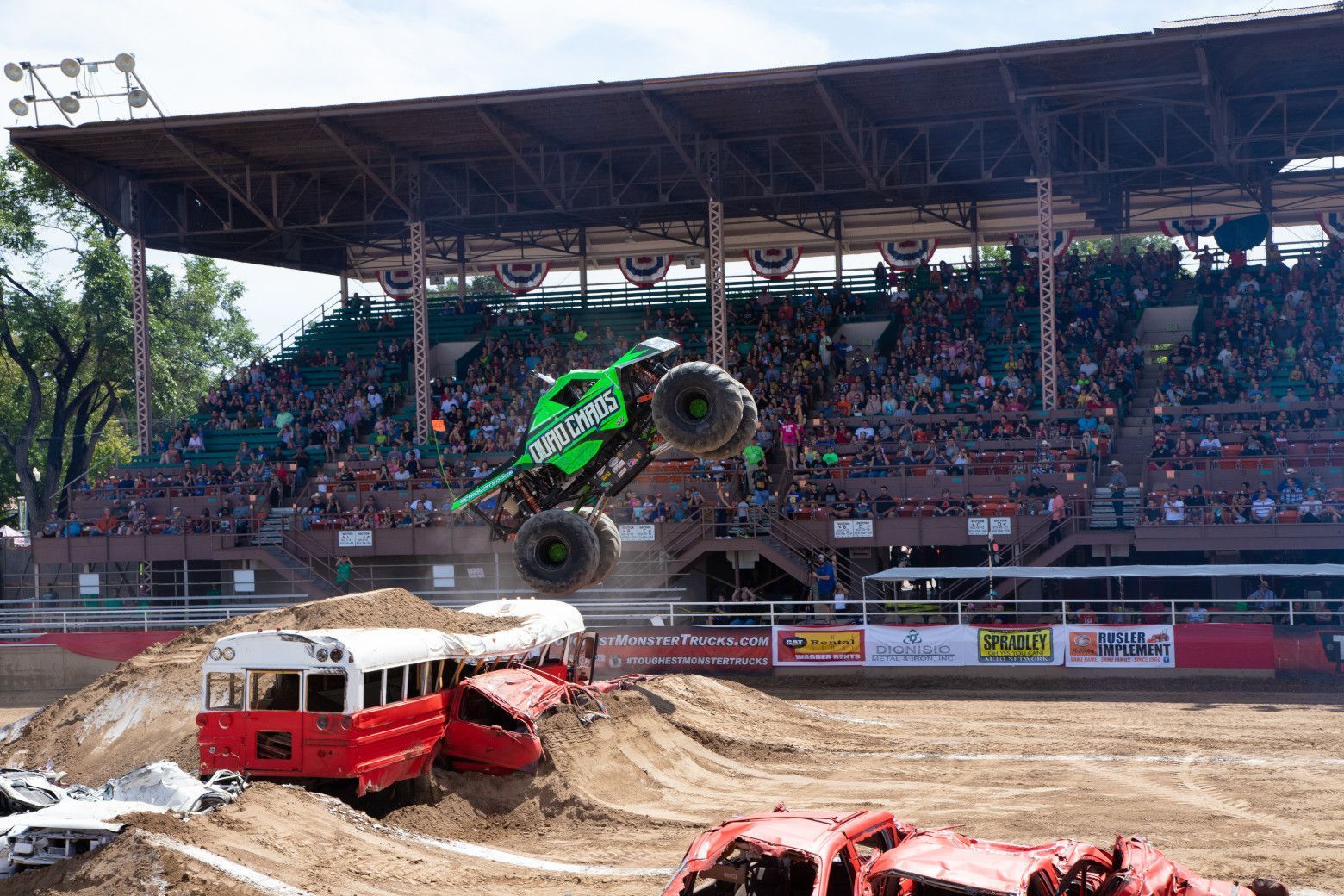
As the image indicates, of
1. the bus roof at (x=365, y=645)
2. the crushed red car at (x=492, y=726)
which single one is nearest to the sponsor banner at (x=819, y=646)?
the bus roof at (x=365, y=645)

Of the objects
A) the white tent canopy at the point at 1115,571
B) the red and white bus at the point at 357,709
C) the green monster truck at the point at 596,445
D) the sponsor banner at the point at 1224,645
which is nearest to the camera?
the red and white bus at the point at 357,709

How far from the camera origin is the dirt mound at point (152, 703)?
19.9 meters

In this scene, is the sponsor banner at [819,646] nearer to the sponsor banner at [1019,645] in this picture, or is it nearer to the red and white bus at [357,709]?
the sponsor banner at [1019,645]

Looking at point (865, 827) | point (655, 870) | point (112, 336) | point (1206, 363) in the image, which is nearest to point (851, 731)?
point (655, 870)

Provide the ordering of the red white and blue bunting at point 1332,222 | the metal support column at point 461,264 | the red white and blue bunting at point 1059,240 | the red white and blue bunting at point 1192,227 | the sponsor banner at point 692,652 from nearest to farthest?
the sponsor banner at point 692,652 < the red white and blue bunting at point 1332,222 < the red white and blue bunting at point 1192,227 < the red white and blue bunting at point 1059,240 < the metal support column at point 461,264

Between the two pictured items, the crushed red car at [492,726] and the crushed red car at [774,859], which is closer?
the crushed red car at [774,859]

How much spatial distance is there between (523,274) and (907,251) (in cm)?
1350

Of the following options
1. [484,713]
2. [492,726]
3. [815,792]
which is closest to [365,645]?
[492,726]

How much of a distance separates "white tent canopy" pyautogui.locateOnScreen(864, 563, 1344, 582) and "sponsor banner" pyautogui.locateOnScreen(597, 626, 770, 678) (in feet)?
10.00

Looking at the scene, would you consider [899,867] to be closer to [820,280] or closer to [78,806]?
[78,806]

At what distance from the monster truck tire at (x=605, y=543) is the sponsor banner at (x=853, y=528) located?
37.7 ft

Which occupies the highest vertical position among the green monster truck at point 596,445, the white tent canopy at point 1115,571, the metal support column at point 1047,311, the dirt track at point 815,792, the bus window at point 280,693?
the metal support column at point 1047,311

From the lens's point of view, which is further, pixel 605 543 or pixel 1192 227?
pixel 1192 227

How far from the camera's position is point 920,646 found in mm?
29078
